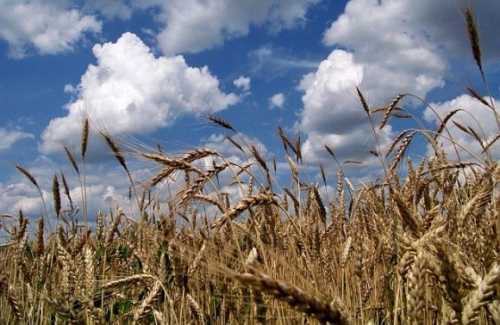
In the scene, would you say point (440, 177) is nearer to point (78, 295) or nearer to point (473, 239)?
point (473, 239)

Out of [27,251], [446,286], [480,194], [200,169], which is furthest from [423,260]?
[27,251]

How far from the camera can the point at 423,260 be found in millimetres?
1850

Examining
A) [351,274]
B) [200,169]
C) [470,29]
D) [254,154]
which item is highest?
[470,29]

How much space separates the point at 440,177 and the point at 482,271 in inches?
72.3

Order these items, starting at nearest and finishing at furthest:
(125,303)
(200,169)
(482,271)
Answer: (482,271), (200,169), (125,303)

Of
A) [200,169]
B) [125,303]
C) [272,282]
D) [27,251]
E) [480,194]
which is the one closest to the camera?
[272,282]

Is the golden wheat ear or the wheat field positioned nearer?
the wheat field

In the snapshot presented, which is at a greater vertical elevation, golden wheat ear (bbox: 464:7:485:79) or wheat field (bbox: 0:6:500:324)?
golden wheat ear (bbox: 464:7:485:79)

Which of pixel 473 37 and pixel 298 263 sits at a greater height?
pixel 473 37

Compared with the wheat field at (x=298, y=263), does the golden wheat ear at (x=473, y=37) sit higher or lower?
higher

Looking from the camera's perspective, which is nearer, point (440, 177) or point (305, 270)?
point (305, 270)

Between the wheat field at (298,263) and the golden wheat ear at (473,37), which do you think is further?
the golden wheat ear at (473,37)

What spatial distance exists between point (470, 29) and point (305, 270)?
1848 mm

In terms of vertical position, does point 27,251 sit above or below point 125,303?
above
